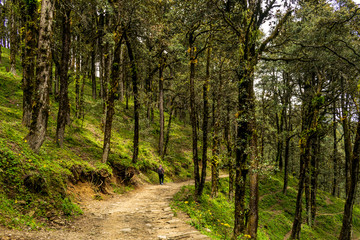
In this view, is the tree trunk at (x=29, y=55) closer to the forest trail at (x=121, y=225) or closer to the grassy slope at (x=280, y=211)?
the forest trail at (x=121, y=225)

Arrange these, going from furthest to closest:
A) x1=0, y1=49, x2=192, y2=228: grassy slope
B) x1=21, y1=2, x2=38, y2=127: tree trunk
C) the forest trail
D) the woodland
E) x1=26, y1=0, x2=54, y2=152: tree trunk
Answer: x1=21, y1=2, x2=38, y2=127: tree trunk, x1=26, y1=0, x2=54, y2=152: tree trunk, the woodland, x1=0, y1=49, x2=192, y2=228: grassy slope, the forest trail

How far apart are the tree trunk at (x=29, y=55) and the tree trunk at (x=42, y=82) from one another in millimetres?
1262

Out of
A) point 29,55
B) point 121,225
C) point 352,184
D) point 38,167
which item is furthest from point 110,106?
point 352,184

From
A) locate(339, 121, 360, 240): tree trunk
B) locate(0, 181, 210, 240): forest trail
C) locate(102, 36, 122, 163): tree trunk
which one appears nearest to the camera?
locate(0, 181, 210, 240): forest trail

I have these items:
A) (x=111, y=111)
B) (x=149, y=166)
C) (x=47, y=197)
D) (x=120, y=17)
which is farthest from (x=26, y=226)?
(x=149, y=166)

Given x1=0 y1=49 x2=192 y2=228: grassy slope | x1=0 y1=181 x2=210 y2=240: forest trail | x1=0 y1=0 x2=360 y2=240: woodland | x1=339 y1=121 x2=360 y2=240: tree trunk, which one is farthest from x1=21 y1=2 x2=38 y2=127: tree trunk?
x1=339 y1=121 x2=360 y2=240: tree trunk

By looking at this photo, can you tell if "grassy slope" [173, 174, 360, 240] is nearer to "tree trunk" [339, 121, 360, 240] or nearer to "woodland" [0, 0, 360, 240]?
"woodland" [0, 0, 360, 240]

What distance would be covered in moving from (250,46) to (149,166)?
15353mm

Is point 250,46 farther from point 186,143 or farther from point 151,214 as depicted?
point 186,143

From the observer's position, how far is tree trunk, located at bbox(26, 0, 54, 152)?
27.8ft

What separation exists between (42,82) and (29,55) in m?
4.13

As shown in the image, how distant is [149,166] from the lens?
2058cm

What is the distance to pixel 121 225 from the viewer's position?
23.0ft

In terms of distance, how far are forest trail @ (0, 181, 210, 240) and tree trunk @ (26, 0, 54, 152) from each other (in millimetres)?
3417
